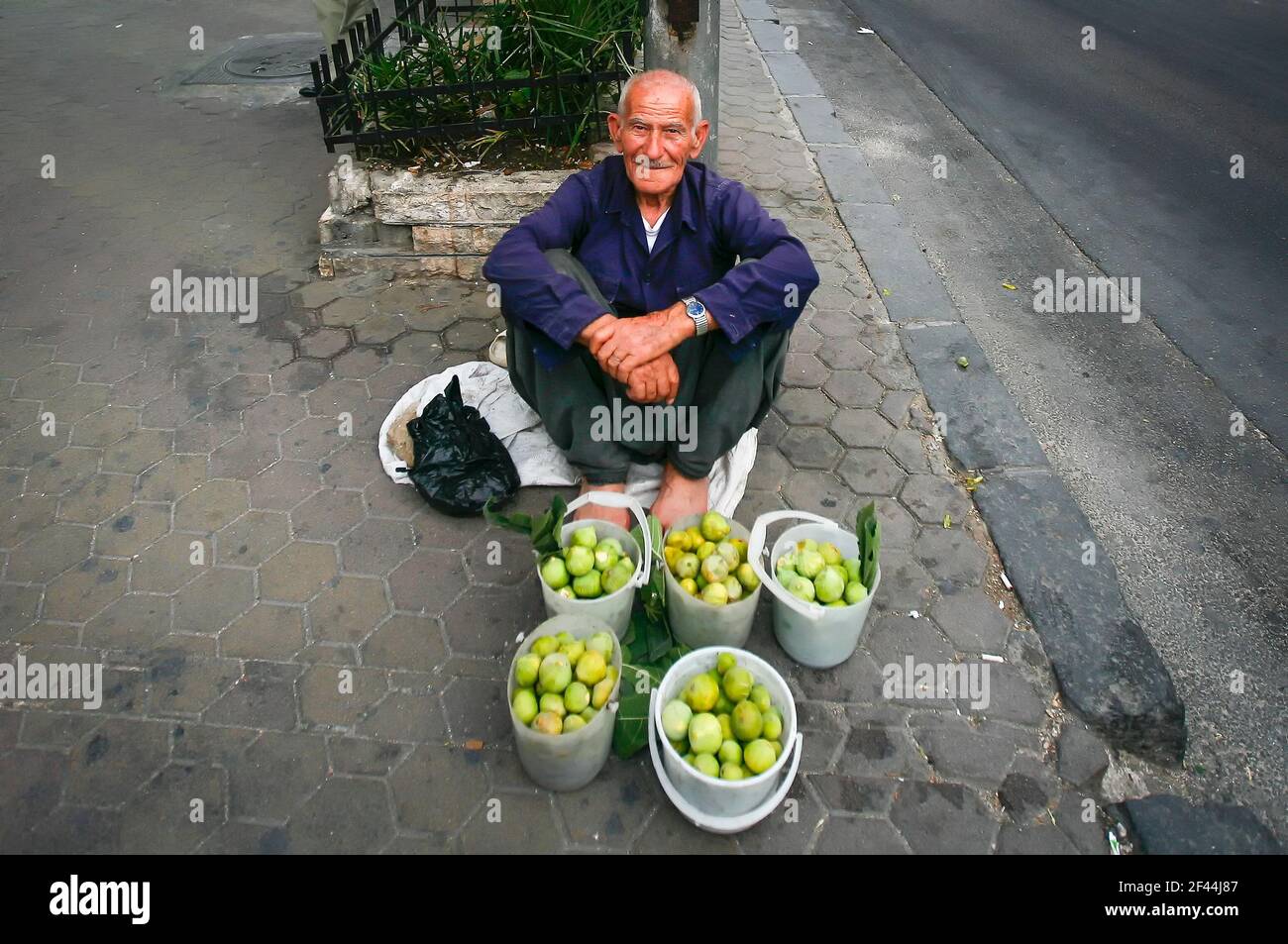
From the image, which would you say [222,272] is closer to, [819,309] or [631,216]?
[631,216]

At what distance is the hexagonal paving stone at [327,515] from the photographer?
3254 mm

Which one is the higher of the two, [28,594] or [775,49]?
[775,49]

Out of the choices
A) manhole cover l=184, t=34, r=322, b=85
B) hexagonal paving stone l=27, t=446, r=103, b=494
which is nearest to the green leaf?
hexagonal paving stone l=27, t=446, r=103, b=494

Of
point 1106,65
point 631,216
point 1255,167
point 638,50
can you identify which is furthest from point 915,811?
point 1106,65

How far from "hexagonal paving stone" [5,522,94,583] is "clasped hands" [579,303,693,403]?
220 cm

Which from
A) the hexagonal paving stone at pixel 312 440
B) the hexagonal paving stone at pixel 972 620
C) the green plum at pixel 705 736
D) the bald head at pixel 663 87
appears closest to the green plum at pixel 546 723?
the green plum at pixel 705 736

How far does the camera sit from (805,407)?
398cm

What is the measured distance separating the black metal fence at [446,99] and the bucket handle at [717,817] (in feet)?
12.3

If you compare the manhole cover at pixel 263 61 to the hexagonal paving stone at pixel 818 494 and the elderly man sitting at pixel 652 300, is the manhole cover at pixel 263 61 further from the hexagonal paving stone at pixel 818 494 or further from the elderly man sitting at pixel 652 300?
the hexagonal paving stone at pixel 818 494

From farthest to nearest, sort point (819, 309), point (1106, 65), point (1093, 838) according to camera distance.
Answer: point (1106, 65)
point (819, 309)
point (1093, 838)

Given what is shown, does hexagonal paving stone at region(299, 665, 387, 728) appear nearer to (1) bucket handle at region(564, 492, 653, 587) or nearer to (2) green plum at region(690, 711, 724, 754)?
(1) bucket handle at region(564, 492, 653, 587)

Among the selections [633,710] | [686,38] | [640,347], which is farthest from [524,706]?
[686,38]
